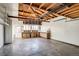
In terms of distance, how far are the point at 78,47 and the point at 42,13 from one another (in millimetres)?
1550

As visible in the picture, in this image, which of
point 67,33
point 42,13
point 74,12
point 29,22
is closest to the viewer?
point 74,12

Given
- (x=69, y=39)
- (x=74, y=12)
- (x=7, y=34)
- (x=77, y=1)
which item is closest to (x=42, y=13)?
(x=74, y=12)

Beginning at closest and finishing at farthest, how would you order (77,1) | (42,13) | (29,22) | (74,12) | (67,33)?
(77,1), (74,12), (29,22), (42,13), (67,33)

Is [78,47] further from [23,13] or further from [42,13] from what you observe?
[23,13]

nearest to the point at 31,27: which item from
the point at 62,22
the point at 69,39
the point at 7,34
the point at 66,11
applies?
the point at 66,11

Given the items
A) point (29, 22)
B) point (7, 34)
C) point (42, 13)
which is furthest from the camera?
point (7, 34)

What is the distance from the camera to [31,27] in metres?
3.57

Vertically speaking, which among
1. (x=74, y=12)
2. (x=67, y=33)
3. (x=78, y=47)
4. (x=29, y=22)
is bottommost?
(x=78, y=47)

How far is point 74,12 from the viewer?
127 inches

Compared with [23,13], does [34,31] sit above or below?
below

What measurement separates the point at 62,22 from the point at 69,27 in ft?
1.13

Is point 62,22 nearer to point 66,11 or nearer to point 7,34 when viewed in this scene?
point 66,11

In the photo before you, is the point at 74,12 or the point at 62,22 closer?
the point at 74,12

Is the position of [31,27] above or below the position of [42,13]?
below
